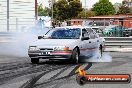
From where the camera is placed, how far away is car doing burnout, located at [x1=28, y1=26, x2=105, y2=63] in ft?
45.0

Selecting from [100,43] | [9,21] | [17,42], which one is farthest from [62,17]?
[100,43]

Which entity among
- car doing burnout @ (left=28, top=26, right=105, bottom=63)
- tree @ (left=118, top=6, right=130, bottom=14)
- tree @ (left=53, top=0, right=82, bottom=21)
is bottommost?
car doing burnout @ (left=28, top=26, right=105, bottom=63)

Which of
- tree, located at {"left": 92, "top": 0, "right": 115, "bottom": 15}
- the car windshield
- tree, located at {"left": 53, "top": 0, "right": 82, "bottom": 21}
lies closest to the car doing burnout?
the car windshield

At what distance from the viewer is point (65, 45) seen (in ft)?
44.8

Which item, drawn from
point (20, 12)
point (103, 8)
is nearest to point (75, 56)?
point (20, 12)

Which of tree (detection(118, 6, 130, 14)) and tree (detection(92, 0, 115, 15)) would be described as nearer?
tree (detection(92, 0, 115, 15))

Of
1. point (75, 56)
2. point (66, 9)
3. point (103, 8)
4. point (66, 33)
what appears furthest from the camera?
point (103, 8)

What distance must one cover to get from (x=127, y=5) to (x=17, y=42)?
106m

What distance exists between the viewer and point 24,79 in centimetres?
969

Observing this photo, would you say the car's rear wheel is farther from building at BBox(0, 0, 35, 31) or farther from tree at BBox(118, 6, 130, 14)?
tree at BBox(118, 6, 130, 14)

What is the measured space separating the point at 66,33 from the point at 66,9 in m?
66.4

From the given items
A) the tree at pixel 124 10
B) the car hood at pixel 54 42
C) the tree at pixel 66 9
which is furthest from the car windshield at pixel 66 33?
the tree at pixel 124 10

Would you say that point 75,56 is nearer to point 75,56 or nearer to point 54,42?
point 75,56

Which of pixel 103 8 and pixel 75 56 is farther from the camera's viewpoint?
pixel 103 8
